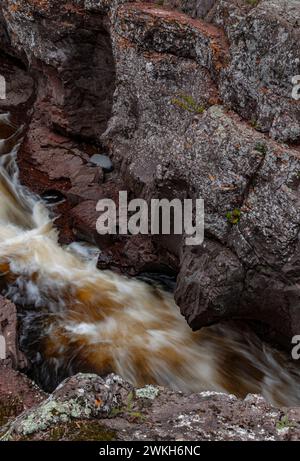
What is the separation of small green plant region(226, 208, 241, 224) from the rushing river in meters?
2.38

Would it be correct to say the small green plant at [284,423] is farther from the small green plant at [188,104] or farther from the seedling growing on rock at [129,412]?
the small green plant at [188,104]

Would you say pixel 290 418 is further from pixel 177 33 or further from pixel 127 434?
pixel 177 33

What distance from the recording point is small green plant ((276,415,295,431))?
13.1 ft

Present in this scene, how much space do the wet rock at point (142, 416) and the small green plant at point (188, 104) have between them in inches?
210

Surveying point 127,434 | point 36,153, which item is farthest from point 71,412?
point 36,153

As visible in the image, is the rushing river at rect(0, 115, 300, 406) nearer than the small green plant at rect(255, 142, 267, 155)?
No

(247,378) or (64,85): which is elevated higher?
(64,85)

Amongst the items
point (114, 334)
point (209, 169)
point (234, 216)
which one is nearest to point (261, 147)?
point (209, 169)

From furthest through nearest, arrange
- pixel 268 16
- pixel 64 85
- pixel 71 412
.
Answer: pixel 64 85 → pixel 268 16 → pixel 71 412

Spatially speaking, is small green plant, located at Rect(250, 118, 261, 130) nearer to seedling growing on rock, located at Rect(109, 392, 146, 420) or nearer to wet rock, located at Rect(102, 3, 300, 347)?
wet rock, located at Rect(102, 3, 300, 347)

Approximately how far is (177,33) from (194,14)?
0.70 metres

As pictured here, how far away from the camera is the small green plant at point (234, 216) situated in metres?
7.51

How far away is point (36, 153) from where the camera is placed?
40.8ft

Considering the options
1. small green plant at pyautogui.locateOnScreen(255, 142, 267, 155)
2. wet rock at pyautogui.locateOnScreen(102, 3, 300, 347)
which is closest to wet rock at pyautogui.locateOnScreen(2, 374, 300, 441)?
wet rock at pyautogui.locateOnScreen(102, 3, 300, 347)
